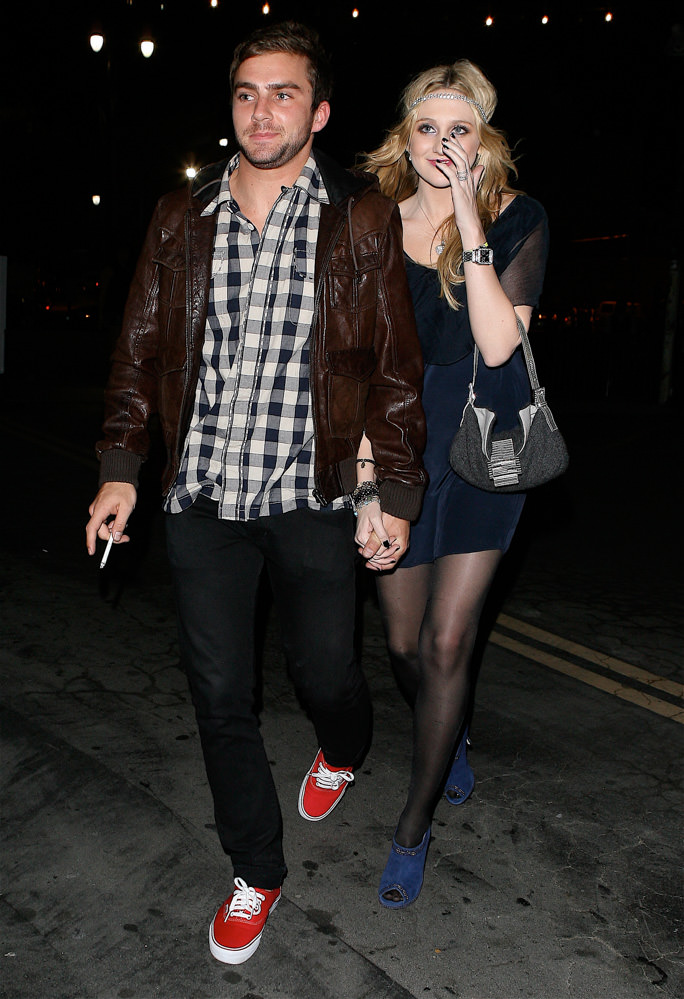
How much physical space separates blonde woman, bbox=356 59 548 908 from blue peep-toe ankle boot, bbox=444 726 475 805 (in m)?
0.49

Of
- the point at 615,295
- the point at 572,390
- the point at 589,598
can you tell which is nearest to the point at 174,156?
the point at 615,295

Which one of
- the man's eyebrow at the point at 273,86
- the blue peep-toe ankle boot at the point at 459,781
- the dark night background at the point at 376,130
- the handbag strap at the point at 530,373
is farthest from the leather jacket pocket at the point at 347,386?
the dark night background at the point at 376,130

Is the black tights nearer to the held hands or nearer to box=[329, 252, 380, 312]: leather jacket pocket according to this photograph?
the held hands

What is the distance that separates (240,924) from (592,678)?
252cm

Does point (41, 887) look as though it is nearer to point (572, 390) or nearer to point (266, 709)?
point (266, 709)

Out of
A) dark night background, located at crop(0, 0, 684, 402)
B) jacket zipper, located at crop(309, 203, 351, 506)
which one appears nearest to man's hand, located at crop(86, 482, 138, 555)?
jacket zipper, located at crop(309, 203, 351, 506)

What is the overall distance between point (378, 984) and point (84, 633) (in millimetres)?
2841

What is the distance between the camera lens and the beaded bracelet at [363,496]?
284cm

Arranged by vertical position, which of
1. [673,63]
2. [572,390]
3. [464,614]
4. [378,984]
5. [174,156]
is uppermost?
[174,156]

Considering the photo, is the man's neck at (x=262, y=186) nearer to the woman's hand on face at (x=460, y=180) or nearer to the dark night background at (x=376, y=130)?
the woman's hand on face at (x=460, y=180)

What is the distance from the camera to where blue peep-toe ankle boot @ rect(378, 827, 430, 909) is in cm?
288

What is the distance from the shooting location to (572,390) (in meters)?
18.0

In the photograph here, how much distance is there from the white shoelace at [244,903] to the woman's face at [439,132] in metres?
2.07

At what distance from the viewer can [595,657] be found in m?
5.00
